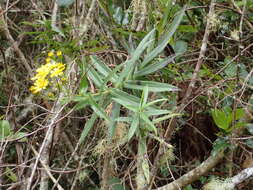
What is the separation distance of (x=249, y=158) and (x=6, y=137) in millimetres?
841

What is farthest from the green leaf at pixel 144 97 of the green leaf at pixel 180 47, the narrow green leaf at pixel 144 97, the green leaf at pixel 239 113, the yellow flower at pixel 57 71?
the green leaf at pixel 180 47

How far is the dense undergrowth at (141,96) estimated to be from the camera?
1.08m

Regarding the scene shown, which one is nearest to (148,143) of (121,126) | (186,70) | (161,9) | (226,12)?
(121,126)

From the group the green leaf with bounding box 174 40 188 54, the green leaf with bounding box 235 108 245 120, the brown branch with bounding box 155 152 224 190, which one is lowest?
the brown branch with bounding box 155 152 224 190

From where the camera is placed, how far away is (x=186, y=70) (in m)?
1.43

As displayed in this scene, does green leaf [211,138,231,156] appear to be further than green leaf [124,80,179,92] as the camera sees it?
Yes

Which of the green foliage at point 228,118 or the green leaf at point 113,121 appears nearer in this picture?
the green leaf at point 113,121

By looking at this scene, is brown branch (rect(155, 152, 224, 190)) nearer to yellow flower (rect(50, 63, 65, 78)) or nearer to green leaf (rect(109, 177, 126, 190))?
green leaf (rect(109, 177, 126, 190))

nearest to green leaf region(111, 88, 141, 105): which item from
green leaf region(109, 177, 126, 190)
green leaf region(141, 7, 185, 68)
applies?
green leaf region(141, 7, 185, 68)

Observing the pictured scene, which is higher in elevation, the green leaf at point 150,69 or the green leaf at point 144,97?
the green leaf at point 150,69

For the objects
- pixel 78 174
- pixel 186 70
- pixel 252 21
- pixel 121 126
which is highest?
pixel 252 21

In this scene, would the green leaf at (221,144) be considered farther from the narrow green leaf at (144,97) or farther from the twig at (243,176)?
the narrow green leaf at (144,97)

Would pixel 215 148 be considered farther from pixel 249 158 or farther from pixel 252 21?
pixel 252 21

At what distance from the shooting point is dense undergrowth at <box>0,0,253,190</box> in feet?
3.54
